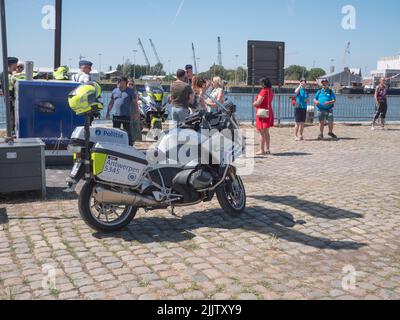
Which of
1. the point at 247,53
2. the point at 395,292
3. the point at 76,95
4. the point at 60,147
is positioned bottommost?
the point at 395,292

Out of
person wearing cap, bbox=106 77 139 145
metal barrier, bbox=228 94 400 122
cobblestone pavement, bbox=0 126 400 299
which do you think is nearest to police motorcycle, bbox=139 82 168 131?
person wearing cap, bbox=106 77 139 145

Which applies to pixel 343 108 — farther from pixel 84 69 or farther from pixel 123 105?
pixel 84 69

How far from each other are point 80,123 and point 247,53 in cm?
917

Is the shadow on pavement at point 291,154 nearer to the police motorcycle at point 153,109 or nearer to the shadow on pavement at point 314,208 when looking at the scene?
the police motorcycle at point 153,109

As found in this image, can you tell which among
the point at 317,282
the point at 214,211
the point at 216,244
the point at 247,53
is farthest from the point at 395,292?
the point at 247,53

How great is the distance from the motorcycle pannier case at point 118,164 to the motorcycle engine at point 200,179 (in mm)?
578

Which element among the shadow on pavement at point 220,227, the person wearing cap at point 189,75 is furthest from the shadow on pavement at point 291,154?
the shadow on pavement at point 220,227

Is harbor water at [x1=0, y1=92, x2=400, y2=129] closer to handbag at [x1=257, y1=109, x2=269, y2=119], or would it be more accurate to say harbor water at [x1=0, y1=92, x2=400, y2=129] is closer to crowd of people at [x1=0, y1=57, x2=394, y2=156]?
crowd of people at [x1=0, y1=57, x2=394, y2=156]

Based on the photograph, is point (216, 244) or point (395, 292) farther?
point (216, 244)

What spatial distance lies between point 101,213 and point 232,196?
5.50 ft

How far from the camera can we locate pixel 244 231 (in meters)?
5.43

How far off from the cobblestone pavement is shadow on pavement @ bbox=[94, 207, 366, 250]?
→ 0.04 ft

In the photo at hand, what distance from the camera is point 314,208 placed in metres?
6.42

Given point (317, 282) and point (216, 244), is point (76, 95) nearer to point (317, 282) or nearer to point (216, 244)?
point (216, 244)
